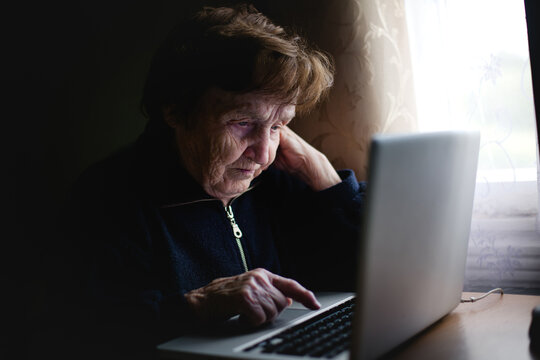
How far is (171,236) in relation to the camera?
1259 millimetres

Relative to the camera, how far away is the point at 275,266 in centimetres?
144

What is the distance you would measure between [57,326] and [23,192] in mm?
450

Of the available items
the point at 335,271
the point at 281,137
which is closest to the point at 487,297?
the point at 335,271

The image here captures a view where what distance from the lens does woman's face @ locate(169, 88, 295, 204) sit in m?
1.21

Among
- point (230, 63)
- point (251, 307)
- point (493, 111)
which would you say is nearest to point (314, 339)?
point (251, 307)

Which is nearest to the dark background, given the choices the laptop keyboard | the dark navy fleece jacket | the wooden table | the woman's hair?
the dark navy fleece jacket

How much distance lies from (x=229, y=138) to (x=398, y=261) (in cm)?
60

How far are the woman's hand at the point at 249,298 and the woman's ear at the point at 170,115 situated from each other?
1.44ft

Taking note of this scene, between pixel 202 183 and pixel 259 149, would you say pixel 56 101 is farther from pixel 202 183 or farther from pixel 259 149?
pixel 259 149

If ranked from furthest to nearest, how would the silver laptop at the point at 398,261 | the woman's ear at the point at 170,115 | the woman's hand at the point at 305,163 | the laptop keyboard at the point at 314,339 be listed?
the woman's hand at the point at 305,163 → the woman's ear at the point at 170,115 → the laptop keyboard at the point at 314,339 → the silver laptop at the point at 398,261

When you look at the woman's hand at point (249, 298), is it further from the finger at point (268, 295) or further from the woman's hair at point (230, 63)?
the woman's hair at point (230, 63)

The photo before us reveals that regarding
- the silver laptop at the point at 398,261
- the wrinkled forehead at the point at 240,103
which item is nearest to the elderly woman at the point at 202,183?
the wrinkled forehead at the point at 240,103

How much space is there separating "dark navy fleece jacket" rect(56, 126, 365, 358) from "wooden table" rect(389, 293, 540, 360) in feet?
1.11

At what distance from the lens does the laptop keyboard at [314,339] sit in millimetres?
799
